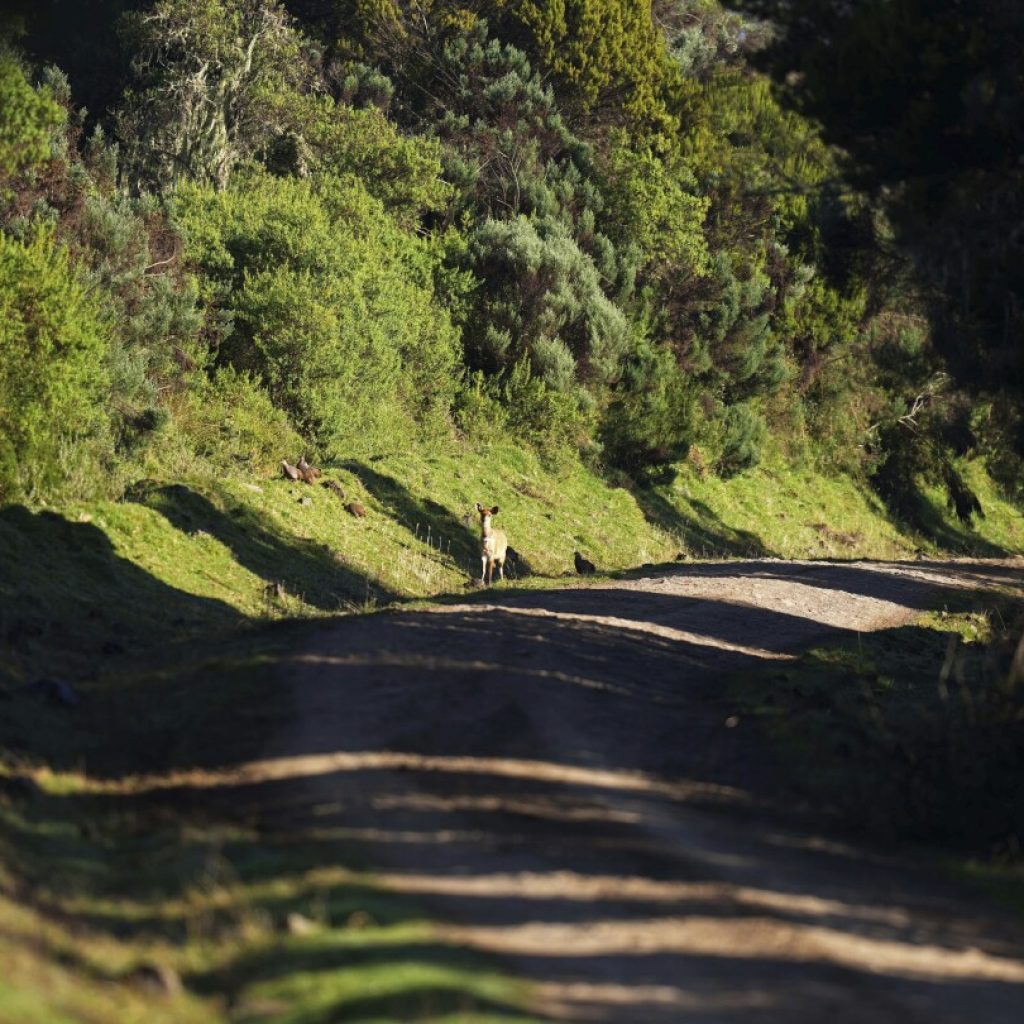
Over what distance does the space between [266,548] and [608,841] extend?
16417 mm

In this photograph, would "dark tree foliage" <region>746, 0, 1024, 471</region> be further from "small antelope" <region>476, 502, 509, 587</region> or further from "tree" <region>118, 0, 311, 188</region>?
"tree" <region>118, 0, 311, 188</region>

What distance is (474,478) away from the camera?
36.3 metres

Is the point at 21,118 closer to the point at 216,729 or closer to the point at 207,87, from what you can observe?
the point at 216,729

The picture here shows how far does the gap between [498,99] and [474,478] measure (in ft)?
65.4

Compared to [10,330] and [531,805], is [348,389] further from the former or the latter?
[531,805]

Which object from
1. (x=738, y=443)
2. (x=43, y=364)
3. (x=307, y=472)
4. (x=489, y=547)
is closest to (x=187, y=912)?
(x=43, y=364)

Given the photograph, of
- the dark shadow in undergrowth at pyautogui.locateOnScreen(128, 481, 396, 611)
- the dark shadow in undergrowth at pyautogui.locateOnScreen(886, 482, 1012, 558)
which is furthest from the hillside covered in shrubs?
the dark shadow in undergrowth at pyautogui.locateOnScreen(128, 481, 396, 611)

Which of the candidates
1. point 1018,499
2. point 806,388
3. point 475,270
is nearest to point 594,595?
point 475,270

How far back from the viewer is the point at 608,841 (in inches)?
363

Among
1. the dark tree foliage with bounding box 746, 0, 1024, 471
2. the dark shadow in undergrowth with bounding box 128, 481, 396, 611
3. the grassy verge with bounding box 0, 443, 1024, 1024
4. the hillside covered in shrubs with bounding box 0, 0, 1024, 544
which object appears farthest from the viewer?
the dark shadow in undergrowth with bounding box 128, 481, 396, 611

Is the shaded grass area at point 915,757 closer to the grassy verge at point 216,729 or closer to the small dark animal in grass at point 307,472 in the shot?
the grassy verge at point 216,729

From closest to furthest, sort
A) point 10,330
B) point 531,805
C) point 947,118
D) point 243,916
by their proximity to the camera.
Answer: point 243,916
point 531,805
point 947,118
point 10,330

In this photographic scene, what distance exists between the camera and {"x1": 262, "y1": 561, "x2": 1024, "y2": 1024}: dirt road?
274 inches

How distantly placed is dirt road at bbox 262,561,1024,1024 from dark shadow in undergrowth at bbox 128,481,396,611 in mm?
6453
